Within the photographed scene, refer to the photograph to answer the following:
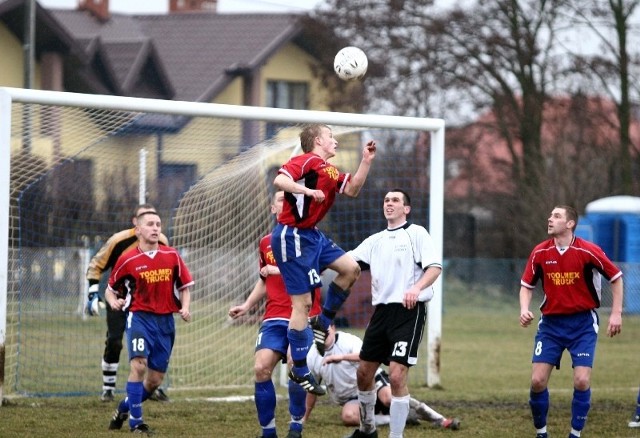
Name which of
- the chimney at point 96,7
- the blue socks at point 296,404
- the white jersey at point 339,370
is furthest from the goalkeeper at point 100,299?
the chimney at point 96,7

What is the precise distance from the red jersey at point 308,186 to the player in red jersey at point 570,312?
6.47 feet

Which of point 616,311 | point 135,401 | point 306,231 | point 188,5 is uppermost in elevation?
point 188,5

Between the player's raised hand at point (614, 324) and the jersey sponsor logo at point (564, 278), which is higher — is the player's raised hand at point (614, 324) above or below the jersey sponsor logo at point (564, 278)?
below

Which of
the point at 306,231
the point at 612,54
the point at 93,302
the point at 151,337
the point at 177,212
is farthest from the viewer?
the point at 612,54

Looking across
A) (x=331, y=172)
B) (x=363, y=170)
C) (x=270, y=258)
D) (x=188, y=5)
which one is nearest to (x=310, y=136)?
(x=331, y=172)

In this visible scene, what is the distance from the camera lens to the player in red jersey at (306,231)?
26.5 ft

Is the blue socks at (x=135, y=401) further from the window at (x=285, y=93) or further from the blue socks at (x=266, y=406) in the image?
the window at (x=285, y=93)

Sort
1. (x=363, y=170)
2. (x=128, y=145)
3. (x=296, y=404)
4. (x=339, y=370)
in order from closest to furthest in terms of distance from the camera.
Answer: (x=363, y=170) → (x=296, y=404) → (x=339, y=370) → (x=128, y=145)

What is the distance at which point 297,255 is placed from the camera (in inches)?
322

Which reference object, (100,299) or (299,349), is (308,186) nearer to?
(299,349)

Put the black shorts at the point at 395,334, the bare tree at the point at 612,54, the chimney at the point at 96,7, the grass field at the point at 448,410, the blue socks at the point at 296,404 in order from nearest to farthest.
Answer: the black shorts at the point at 395,334 < the blue socks at the point at 296,404 < the grass field at the point at 448,410 < the bare tree at the point at 612,54 < the chimney at the point at 96,7

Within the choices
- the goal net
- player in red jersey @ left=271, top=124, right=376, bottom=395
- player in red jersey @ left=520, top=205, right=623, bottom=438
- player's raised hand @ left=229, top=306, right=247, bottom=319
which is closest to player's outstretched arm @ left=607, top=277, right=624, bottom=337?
player in red jersey @ left=520, top=205, right=623, bottom=438

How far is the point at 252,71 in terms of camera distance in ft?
127

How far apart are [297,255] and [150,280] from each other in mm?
1715
